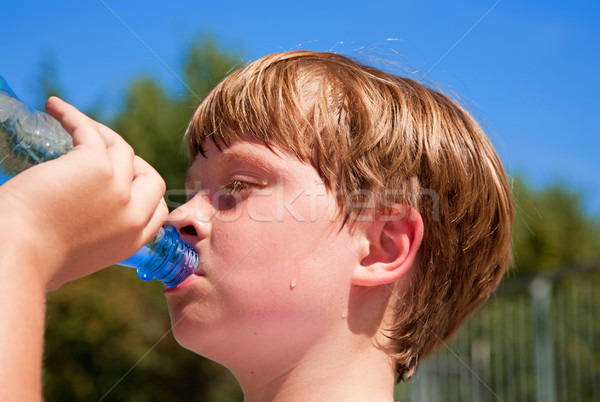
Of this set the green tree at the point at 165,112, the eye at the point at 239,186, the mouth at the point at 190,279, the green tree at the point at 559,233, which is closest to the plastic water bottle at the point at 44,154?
the mouth at the point at 190,279

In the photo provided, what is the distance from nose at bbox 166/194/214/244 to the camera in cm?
156

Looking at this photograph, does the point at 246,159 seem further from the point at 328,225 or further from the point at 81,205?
the point at 81,205

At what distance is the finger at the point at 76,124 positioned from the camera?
981 mm

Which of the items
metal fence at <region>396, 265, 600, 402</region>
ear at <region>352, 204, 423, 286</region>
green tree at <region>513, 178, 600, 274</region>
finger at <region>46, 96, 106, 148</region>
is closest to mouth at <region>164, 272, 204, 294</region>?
ear at <region>352, 204, 423, 286</region>

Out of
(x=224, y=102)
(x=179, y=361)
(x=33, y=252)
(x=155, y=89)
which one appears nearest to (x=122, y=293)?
(x=179, y=361)

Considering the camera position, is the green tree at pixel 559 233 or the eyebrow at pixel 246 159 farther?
the green tree at pixel 559 233

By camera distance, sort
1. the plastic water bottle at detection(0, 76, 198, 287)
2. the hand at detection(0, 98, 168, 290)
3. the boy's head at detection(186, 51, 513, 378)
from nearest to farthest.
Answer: the hand at detection(0, 98, 168, 290) < the plastic water bottle at detection(0, 76, 198, 287) < the boy's head at detection(186, 51, 513, 378)

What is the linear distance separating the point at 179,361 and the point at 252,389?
10404 millimetres

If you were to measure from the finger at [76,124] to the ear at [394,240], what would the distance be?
32.2 inches

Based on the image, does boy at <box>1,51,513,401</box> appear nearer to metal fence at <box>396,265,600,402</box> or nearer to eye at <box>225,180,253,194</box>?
eye at <box>225,180,253,194</box>

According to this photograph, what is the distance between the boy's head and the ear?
0.08 feet

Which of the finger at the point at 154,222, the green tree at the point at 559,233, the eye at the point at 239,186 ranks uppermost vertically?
the finger at the point at 154,222

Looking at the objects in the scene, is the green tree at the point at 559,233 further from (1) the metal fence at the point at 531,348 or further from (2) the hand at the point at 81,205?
(2) the hand at the point at 81,205

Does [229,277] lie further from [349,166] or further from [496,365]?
[496,365]
